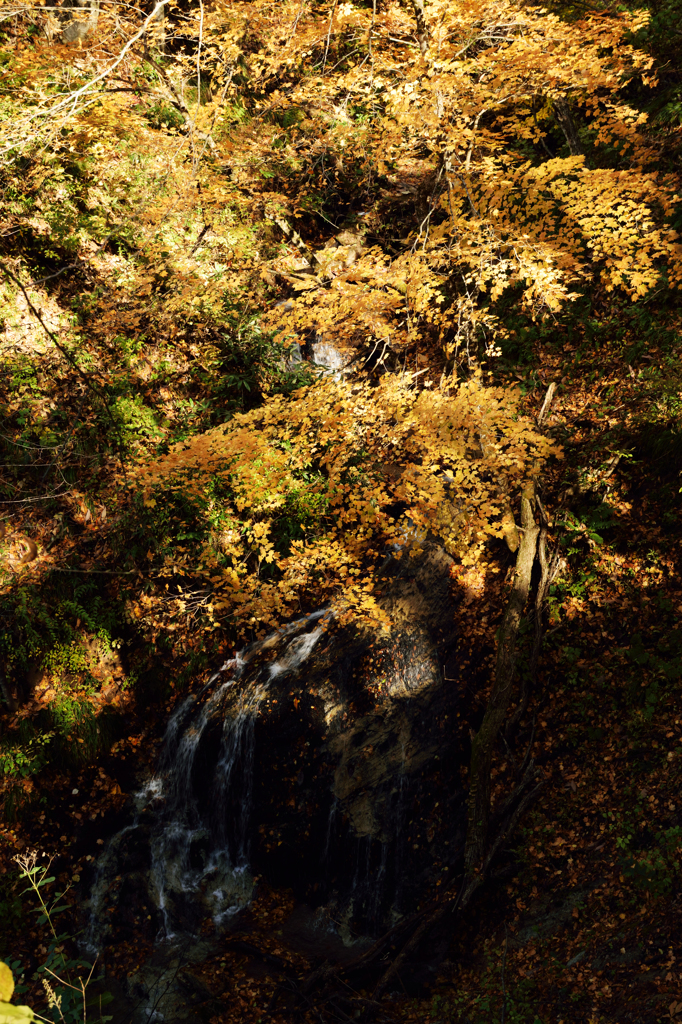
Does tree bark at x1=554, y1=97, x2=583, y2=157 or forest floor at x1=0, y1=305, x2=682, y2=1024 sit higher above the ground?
tree bark at x1=554, y1=97, x2=583, y2=157

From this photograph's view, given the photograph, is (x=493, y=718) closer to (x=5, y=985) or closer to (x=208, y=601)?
(x=208, y=601)

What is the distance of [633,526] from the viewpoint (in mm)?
7105

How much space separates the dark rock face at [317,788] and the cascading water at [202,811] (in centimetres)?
2

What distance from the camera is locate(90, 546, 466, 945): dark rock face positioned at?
6.26 m

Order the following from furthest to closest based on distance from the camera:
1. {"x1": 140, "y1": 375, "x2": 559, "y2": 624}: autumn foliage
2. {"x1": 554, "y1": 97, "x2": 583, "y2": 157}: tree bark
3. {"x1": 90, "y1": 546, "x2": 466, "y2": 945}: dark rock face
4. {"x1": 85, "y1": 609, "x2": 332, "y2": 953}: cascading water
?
{"x1": 554, "y1": 97, "x2": 583, "y2": 157}: tree bark
{"x1": 140, "y1": 375, "x2": 559, "y2": 624}: autumn foliage
{"x1": 85, "y1": 609, "x2": 332, "y2": 953}: cascading water
{"x1": 90, "y1": 546, "x2": 466, "y2": 945}: dark rock face

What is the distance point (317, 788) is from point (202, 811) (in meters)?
1.64

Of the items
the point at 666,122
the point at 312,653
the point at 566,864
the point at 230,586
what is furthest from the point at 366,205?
the point at 566,864

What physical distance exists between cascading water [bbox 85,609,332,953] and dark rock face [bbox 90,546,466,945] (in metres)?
0.02

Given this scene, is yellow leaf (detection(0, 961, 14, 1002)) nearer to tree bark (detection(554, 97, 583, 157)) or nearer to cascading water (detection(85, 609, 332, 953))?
cascading water (detection(85, 609, 332, 953))

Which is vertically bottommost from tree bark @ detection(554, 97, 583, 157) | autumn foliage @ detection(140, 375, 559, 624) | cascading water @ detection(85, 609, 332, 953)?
cascading water @ detection(85, 609, 332, 953)

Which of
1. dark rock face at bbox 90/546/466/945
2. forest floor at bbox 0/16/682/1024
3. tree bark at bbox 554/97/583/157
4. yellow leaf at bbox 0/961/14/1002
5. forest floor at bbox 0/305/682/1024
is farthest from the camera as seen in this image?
tree bark at bbox 554/97/583/157

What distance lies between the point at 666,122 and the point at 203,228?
766 cm

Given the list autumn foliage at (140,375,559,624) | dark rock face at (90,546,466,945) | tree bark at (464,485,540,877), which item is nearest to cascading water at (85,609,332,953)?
dark rock face at (90,546,466,945)

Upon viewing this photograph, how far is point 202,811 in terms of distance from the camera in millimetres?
7254
